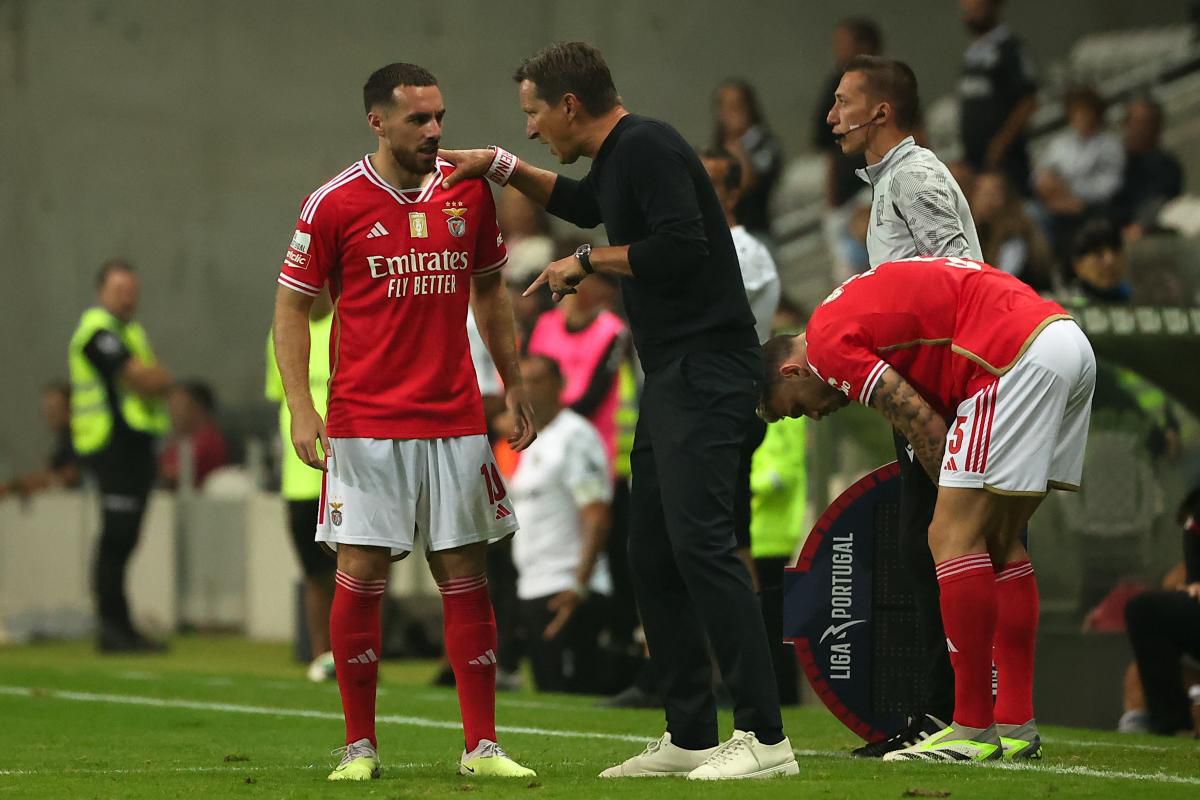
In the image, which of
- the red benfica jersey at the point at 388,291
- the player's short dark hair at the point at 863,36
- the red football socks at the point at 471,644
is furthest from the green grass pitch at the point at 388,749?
the player's short dark hair at the point at 863,36

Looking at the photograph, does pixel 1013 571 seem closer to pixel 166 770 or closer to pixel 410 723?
pixel 166 770

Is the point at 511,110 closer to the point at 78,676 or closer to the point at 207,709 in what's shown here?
the point at 78,676

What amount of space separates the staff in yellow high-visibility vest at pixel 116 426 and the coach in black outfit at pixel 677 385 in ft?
23.2

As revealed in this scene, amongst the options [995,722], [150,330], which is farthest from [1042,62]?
[995,722]

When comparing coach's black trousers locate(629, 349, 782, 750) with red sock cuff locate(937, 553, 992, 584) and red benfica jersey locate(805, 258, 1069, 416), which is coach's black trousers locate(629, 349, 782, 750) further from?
red sock cuff locate(937, 553, 992, 584)

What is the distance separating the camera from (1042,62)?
63.7 feet

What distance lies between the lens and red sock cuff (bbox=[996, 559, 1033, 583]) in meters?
6.03

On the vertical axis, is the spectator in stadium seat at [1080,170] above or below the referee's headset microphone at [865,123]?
above

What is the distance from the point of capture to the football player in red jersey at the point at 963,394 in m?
5.67

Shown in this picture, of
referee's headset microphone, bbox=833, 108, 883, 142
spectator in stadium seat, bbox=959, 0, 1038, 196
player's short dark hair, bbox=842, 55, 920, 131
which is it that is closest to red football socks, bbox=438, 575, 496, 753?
referee's headset microphone, bbox=833, 108, 883, 142

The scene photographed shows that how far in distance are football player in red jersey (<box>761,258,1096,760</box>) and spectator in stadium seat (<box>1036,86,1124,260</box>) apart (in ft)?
24.5

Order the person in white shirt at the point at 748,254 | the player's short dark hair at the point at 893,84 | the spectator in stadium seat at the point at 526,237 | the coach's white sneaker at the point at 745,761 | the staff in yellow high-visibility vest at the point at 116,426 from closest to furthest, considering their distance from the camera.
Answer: the coach's white sneaker at the point at 745,761 → the player's short dark hair at the point at 893,84 → the person in white shirt at the point at 748,254 → the spectator in stadium seat at the point at 526,237 → the staff in yellow high-visibility vest at the point at 116,426

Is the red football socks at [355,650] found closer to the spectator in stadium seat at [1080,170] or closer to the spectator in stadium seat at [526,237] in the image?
the spectator in stadium seat at [526,237]

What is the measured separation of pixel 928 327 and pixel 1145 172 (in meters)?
8.04
